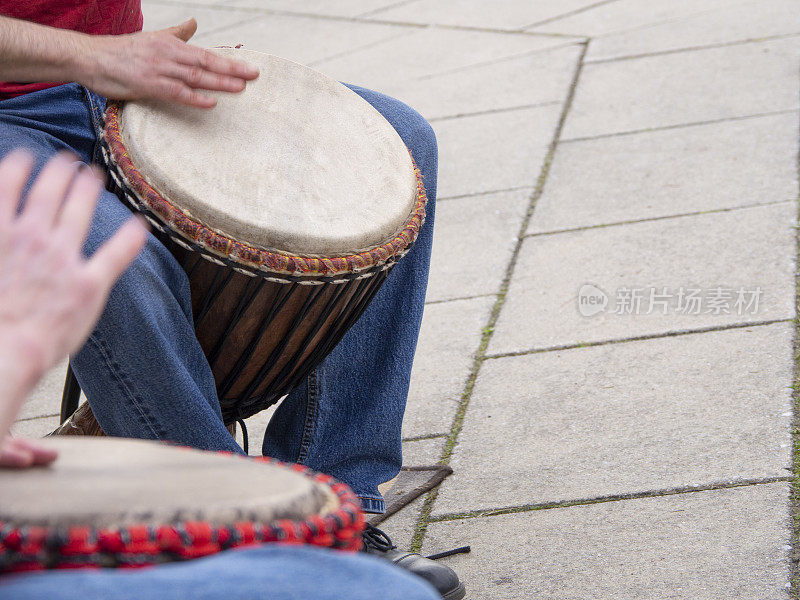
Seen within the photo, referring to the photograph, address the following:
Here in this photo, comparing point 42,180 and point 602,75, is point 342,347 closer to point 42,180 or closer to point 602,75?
point 42,180

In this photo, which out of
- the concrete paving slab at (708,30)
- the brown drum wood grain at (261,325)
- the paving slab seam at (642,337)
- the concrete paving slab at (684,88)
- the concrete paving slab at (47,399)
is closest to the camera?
the brown drum wood grain at (261,325)

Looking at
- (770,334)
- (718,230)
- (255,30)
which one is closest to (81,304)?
(770,334)

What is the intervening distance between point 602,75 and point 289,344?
8.58 ft

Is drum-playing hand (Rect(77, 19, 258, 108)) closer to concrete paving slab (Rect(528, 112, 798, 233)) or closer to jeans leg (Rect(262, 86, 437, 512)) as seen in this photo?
jeans leg (Rect(262, 86, 437, 512))

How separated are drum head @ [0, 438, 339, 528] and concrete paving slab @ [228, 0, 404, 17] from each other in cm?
460

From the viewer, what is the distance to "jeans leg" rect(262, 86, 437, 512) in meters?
1.65

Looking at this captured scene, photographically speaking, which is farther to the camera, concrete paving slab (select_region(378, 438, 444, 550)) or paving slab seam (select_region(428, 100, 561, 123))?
paving slab seam (select_region(428, 100, 561, 123))

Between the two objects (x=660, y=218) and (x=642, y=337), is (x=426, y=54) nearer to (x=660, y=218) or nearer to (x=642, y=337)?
(x=660, y=218)

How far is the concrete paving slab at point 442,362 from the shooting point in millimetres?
2020

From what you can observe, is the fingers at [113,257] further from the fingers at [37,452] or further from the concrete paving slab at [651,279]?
the concrete paving slab at [651,279]

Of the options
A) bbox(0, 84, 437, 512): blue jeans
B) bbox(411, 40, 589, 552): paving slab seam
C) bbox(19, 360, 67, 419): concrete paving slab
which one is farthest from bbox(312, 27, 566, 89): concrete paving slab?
bbox(0, 84, 437, 512): blue jeans

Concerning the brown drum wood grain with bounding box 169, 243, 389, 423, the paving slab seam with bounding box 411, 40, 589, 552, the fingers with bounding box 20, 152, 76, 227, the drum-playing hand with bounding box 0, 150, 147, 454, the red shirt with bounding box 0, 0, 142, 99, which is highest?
the fingers with bounding box 20, 152, 76, 227

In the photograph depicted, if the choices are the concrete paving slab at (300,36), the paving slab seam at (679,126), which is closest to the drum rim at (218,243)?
the paving slab seam at (679,126)

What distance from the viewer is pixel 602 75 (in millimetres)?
3693
